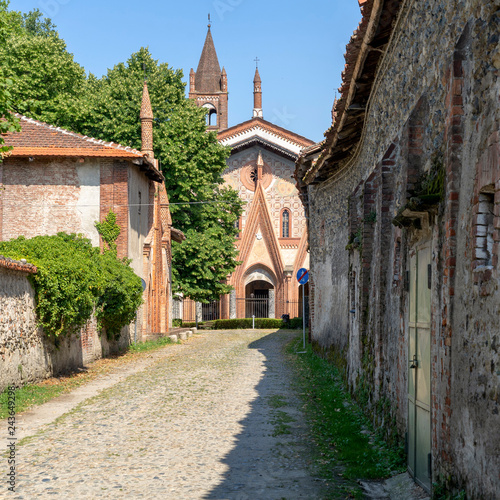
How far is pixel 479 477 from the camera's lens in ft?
14.8

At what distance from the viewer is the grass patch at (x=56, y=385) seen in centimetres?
1150

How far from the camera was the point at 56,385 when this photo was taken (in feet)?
45.6

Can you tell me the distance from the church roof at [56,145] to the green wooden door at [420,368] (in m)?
16.8

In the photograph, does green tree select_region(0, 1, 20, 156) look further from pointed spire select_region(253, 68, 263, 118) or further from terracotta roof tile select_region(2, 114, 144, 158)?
pointed spire select_region(253, 68, 263, 118)

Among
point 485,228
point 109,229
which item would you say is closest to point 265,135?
point 109,229

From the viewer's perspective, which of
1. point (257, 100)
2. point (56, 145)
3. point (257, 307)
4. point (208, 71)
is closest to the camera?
point (56, 145)

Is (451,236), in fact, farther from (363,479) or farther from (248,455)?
(248,455)

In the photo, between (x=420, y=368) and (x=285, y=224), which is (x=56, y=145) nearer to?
(x=420, y=368)

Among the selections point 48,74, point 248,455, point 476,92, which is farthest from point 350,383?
point 48,74

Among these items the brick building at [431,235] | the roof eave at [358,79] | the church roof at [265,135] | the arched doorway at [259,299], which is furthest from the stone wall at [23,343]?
the church roof at [265,135]

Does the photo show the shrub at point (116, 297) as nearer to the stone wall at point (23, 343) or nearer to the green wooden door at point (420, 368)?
the stone wall at point (23, 343)

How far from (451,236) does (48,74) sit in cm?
3106

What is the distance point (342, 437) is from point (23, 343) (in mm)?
6898

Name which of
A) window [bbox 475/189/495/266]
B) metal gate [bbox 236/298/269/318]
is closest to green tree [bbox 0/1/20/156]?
window [bbox 475/189/495/266]
